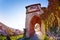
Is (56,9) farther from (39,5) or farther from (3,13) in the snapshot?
(3,13)

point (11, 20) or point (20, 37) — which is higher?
point (11, 20)

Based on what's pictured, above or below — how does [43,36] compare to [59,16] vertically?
below

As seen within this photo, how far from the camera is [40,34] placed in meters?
3.43

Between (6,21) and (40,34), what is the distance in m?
0.53

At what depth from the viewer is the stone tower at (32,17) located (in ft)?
11.3

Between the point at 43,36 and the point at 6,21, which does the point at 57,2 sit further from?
the point at 6,21

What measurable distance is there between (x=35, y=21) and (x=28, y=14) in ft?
0.42

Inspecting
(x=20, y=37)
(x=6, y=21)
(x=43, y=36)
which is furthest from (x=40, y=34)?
(x=6, y=21)

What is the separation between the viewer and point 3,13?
3.69m

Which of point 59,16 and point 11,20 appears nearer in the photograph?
point 59,16

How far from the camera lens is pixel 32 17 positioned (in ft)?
11.4

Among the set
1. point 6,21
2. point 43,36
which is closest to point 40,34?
point 43,36

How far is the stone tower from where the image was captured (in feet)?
11.3

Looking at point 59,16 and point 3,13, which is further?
point 3,13
